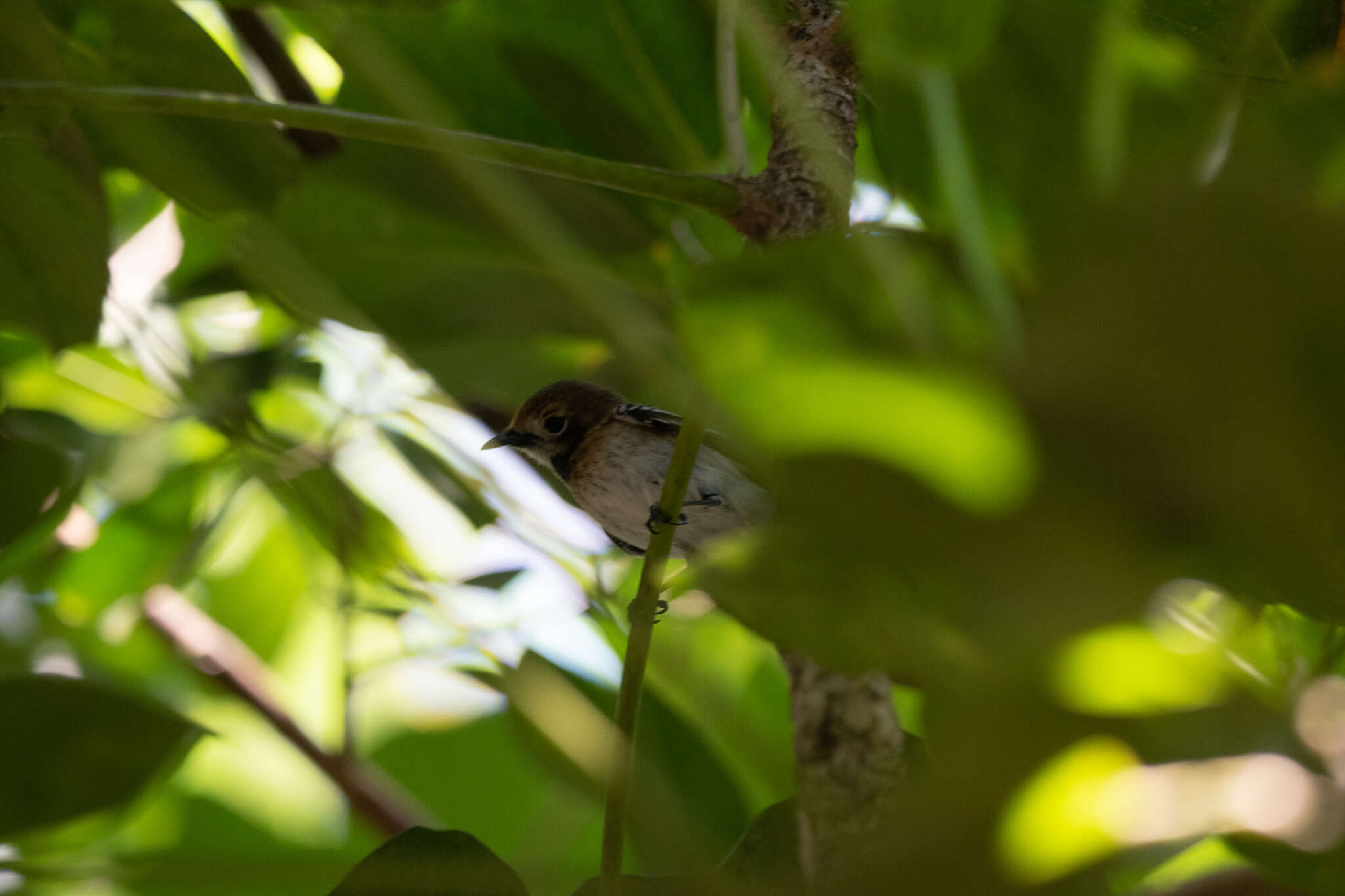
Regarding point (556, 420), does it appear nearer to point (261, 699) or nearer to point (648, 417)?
point (648, 417)

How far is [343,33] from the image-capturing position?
0.46m

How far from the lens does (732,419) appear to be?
0.81 feet

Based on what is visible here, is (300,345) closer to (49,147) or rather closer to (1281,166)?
(49,147)

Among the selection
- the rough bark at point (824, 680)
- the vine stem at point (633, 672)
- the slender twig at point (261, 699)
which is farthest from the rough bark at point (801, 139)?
the slender twig at point (261, 699)

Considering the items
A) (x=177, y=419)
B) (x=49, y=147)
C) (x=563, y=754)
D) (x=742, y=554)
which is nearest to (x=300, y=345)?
(x=177, y=419)

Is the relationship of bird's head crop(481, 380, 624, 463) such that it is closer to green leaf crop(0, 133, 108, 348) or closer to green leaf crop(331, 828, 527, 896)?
A: green leaf crop(0, 133, 108, 348)

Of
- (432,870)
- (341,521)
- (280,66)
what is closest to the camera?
(432,870)

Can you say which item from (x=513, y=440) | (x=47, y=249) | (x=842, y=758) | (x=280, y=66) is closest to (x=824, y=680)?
(x=842, y=758)

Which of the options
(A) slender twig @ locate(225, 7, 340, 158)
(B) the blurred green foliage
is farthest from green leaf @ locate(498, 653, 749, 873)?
(A) slender twig @ locate(225, 7, 340, 158)

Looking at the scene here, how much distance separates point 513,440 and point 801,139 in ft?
5.87

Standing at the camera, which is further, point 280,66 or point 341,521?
point 280,66

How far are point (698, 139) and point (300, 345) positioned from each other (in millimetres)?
470

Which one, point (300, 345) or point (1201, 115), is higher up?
point (300, 345)

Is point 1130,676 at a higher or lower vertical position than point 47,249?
lower
